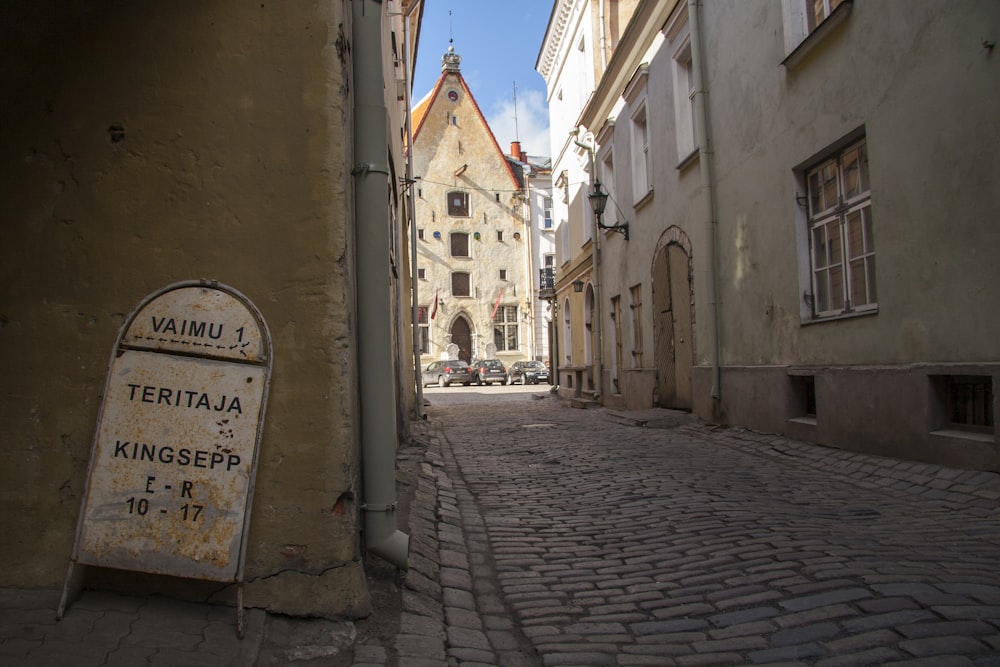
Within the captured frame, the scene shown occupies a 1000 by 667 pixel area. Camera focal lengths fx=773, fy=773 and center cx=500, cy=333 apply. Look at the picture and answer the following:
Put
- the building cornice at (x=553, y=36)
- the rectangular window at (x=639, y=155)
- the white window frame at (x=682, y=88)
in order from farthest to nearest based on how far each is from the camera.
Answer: the building cornice at (x=553, y=36) → the rectangular window at (x=639, y=155) → the white window frame at (x=682, y=88)

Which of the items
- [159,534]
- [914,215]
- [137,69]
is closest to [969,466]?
[914,215]

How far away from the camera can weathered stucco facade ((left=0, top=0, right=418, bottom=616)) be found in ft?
9.43

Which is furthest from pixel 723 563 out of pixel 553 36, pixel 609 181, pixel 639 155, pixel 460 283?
pixel 460 283

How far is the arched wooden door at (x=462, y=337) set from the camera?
140 feet

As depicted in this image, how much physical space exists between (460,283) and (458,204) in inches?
172

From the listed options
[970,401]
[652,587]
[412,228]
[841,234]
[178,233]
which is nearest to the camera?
[178,233]

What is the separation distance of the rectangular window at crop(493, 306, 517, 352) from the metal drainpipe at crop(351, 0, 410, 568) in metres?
39.6

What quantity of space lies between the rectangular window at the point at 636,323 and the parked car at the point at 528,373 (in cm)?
2283

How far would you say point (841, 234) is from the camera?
25.0 ft

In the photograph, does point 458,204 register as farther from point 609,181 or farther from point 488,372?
point 609,181

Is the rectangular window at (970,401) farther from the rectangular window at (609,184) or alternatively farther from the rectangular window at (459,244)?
the rectangular window at (459,244)

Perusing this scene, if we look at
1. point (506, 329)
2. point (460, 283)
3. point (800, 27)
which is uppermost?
point (460, 283)

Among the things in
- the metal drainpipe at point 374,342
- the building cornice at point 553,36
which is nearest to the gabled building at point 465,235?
the building cornice at point 553,36

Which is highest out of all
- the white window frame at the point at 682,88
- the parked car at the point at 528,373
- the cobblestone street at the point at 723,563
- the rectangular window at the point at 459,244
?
the rectangular window at the point at 459,244
